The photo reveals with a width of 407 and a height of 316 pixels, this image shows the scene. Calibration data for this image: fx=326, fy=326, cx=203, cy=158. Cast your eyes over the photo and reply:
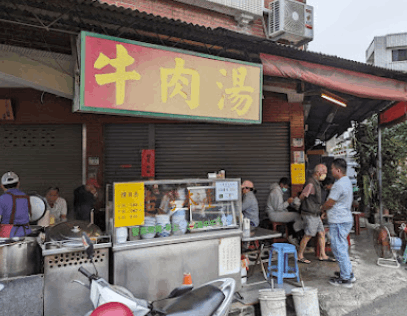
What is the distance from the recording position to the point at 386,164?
36.6ft

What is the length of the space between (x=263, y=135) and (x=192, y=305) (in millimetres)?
6894

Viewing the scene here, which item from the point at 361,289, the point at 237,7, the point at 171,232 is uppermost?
the point at 237,7

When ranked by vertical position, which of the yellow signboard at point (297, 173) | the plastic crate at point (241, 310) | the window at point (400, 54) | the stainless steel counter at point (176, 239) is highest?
the window at point (400, 54)

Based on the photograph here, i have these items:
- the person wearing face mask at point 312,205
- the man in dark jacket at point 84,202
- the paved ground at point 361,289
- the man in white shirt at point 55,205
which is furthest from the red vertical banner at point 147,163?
the paved ground at point 361,289

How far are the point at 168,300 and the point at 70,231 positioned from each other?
1.59 meters

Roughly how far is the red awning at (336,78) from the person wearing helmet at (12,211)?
4.33 m

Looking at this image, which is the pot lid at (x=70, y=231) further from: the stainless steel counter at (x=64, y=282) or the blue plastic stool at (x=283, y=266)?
the blue plastic stool at (x=283, y=266)

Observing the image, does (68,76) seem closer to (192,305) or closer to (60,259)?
(60,259)

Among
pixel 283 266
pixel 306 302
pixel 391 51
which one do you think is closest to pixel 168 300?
pixel 306 302

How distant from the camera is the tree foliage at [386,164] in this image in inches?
408

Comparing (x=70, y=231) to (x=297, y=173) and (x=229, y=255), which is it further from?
(x=297, y=173)

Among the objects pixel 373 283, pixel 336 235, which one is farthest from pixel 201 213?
pixel 373 283

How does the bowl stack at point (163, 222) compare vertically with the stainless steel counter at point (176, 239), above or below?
above

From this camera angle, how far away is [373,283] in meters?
5.75
